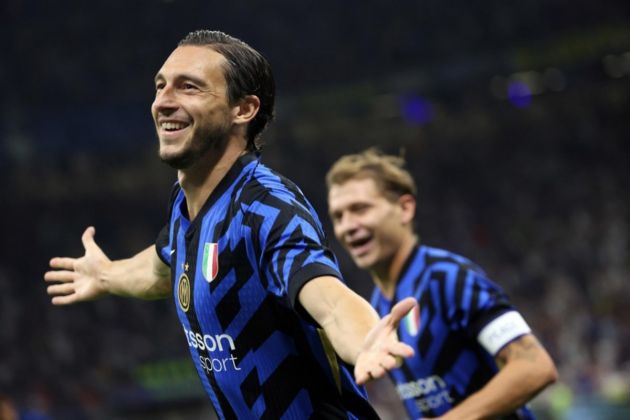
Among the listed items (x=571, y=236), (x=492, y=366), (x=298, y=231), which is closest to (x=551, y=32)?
(x=571, y=236)

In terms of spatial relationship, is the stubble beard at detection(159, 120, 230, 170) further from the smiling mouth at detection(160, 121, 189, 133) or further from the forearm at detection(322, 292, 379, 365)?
the forearm at detection(322, 292, 379, 365)

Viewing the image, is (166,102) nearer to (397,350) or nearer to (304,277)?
(304,277)

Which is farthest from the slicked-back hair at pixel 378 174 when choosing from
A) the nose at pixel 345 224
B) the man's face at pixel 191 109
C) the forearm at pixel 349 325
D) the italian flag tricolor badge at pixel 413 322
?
the forearm at pixel 349 325

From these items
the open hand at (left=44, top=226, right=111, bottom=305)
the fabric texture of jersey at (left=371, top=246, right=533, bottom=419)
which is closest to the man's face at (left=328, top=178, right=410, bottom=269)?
the fabric texture of jersey at (left=371, top=246, right=533, bottom=419)

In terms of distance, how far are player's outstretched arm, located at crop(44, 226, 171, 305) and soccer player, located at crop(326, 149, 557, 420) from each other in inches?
52.3

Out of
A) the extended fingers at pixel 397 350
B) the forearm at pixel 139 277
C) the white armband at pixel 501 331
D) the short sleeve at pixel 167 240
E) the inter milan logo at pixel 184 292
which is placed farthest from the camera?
the white armband at pixel 501 331

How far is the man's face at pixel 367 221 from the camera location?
4.95 metres

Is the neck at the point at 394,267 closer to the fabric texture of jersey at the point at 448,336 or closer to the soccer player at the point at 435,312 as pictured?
the soccer player at the point at 435,312

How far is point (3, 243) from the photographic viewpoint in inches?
940

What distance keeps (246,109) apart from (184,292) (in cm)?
67

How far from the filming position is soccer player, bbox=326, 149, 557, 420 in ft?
13.2

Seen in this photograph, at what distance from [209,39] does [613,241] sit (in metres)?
18.7

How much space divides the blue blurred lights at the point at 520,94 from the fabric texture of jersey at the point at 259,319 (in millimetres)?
25532

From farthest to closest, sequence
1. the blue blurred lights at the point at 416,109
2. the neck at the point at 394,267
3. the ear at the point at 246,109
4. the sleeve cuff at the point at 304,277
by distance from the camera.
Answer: the blue blurred lights at the point at 416,109, the neck at the point at 394,267, the ear at the point at 246,109, the sleeve cuff at the point at 304,277
